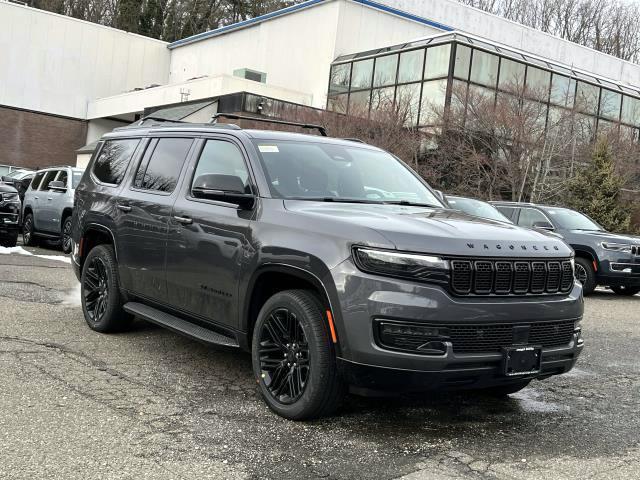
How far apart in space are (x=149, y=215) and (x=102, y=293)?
1248 millimetres

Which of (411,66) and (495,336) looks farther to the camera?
(411,66)

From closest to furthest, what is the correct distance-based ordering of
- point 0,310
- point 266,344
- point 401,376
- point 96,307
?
point 401,376 < point 266,344 < point 96,307 < point 0,310

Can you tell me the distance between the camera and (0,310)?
23.6 ft

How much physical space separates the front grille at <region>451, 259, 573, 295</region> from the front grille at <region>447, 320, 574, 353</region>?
0.20 meters

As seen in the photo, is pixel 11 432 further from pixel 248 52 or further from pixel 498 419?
pixel 248 52

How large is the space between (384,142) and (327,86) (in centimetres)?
1203

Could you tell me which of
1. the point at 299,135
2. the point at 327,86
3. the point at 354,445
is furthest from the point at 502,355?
the point at 327,86

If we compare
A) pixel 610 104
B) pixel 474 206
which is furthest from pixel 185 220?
pixel 610 104

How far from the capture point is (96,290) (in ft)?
21.8

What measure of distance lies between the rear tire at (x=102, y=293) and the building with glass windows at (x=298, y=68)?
A: 18.6 m

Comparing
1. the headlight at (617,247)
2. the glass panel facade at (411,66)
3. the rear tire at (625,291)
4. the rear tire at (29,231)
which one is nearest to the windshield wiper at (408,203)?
the headlight at (617,247)

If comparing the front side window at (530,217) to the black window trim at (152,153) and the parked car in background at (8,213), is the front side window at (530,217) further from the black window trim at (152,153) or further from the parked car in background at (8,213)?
the parked car in background at (8,213)

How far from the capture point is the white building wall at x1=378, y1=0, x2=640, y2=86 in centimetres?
4025

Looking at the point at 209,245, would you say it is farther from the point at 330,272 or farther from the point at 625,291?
the point at 625,291
